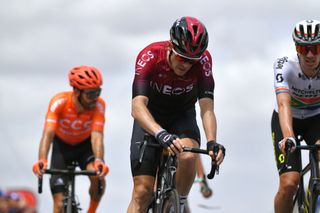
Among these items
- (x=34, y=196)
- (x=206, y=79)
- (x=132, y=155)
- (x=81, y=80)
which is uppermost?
(x=81, y=80)

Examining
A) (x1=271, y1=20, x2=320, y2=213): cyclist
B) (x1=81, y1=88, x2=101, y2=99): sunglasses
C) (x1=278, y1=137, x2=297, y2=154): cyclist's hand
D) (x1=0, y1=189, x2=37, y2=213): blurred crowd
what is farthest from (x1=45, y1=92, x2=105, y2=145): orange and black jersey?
(x1=0, y1=189, x2=37, y2=213): blurred crowd

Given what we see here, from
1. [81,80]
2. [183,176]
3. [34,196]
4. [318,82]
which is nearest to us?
[34,196]

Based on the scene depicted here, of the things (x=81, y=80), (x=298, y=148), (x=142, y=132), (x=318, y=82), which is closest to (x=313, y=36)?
(x=318, y=82)

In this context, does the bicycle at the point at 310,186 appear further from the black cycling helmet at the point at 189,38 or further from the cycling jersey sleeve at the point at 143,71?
the cycling jersey sleeve at the point at 143,71

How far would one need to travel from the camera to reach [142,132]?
10250 mm

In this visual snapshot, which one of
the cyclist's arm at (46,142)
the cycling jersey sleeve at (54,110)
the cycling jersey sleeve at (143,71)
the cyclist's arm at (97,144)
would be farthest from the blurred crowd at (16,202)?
the cycling jersey sleeve at (54,110)

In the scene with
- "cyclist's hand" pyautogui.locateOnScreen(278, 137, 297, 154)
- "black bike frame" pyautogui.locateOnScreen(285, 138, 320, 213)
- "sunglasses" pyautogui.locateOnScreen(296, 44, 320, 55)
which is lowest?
"black bike frame" pyautogui.locateOnScreen(285, 138, 320, 213)

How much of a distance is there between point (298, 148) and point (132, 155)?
177 cm

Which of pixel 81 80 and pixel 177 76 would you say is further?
pixel 81 80

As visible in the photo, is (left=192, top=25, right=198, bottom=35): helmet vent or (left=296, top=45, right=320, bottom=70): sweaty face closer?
(left=192, top=25, right=198, bottom=35): helmet vent

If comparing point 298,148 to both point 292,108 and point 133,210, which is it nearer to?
point 292,108

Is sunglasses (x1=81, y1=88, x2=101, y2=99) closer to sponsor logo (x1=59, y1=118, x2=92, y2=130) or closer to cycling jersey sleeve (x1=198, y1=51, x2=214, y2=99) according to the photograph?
sponsor logo (x1=59, y1=118, x2=92, y2=130)

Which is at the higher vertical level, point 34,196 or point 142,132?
point 142,132

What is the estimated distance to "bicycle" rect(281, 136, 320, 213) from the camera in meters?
9.91
